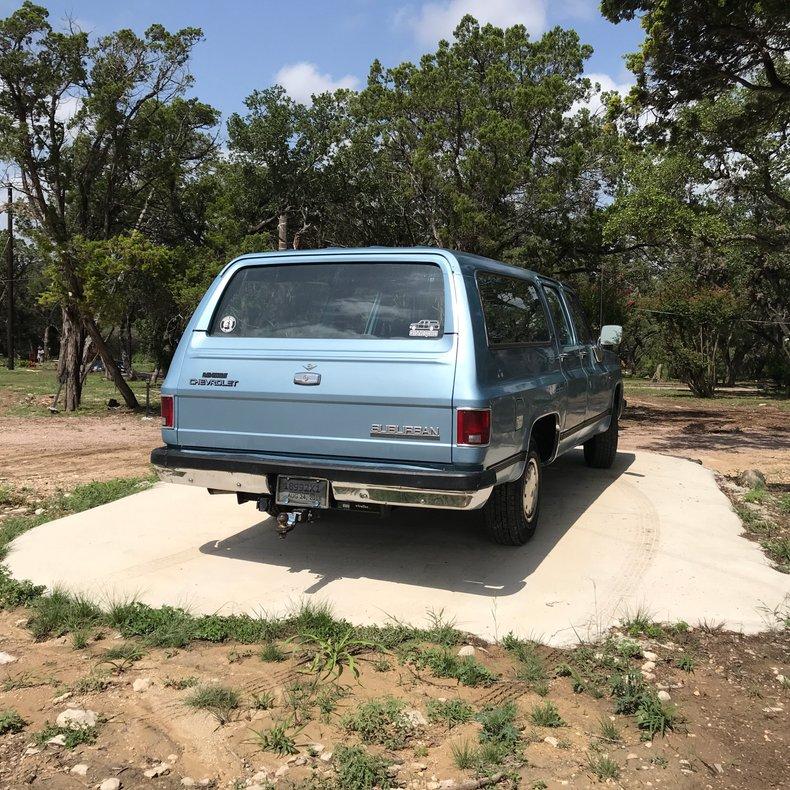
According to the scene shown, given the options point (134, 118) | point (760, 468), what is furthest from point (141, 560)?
point (134, 118)

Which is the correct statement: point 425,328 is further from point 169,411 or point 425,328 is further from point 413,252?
point 169,411

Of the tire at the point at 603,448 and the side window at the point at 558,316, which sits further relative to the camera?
the tire at the point at 603,448

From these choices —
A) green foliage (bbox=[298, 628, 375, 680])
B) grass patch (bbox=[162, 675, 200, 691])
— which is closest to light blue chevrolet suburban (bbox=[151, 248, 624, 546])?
green foliage (bbox=[298, 628, 375, 680])

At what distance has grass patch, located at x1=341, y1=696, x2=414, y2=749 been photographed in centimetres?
300

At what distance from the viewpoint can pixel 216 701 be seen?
3.24m

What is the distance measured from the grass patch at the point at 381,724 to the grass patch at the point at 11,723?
131 centimetres

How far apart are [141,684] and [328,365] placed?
205 centimetres

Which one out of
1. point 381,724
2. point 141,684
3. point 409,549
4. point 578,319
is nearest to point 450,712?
point 381,724

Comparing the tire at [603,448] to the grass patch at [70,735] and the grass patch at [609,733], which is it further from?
the grass patch at [70,735]

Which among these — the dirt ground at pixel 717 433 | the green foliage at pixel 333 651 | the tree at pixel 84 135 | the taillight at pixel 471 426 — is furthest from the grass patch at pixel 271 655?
the tree at pixel 84 135

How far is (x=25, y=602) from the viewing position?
4461 mm

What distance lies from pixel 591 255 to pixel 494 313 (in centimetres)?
1433

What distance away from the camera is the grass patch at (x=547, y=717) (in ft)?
10.2

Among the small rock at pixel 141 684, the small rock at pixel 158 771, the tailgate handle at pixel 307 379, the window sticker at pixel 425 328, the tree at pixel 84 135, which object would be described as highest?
the tree at pixel 84 135
